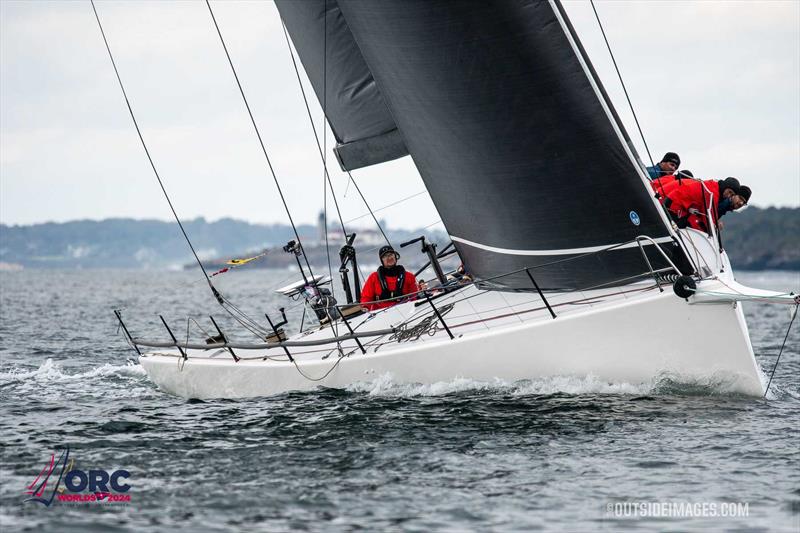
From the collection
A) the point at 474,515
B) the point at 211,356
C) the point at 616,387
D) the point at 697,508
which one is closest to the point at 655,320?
the point at 616,387

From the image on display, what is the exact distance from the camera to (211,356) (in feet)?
32.7

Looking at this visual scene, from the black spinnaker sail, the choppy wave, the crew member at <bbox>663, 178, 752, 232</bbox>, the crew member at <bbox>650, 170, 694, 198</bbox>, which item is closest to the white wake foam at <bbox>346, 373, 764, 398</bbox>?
the black spinnaker sail

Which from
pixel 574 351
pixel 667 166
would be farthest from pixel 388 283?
pixel 667 166

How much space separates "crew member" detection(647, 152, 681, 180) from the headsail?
115 inches

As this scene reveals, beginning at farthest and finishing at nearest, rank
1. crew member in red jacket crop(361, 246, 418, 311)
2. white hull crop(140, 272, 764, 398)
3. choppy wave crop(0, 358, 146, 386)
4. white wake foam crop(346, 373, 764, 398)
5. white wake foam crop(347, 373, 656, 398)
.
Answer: choppy wave crop(0, 358, 146, 386) → crew member in red jacket crop(361, 246, 418, 311) → white wake foam crop(347, 373, 656, 398) → white wake foam crop(346, 373, 764, 398) → white hull crop(140, 272, 764, 398)

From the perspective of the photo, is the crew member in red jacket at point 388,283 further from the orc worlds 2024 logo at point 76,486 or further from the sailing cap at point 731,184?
the orc worlds 2024 logo at point 76,486

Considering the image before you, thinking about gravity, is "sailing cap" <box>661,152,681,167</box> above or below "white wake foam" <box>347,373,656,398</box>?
above

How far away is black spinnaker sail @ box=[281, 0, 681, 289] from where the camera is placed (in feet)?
25.4

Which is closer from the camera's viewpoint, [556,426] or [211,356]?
[556,426]

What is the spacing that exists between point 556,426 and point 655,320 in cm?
127

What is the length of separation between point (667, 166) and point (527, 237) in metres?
2.46

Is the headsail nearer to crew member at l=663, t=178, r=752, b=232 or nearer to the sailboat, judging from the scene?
the sailboat

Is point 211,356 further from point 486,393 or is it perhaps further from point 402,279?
point 486,393

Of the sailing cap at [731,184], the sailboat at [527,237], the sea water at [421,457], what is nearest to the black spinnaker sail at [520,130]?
the sailboat at [527,237]
